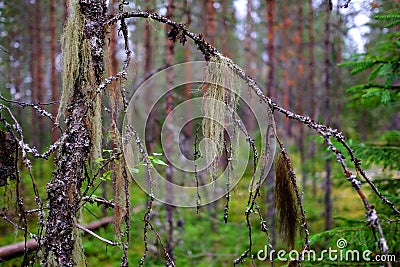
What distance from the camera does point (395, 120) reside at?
10.4m

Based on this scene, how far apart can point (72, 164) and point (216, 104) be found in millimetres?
927

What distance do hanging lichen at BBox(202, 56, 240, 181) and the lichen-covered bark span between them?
691mm

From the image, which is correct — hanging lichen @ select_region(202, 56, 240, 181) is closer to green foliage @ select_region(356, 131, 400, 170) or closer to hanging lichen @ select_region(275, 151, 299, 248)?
hanging lichen @ select_region(275, 151, 299, 248)

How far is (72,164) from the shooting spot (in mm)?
2092

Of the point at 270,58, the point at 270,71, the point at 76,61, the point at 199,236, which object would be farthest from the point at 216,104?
the point at 199,236

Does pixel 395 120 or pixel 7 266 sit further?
pixel 395 120

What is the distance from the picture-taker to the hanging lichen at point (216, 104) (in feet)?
7.11

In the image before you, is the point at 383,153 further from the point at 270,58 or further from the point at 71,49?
the point at 270,58

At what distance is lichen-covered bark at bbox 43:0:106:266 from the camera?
2.07m

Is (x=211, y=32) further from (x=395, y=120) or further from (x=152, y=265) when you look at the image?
(x=395, y=120)

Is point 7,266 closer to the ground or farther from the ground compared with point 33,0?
closer to the ground

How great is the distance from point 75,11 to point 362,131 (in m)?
10.5

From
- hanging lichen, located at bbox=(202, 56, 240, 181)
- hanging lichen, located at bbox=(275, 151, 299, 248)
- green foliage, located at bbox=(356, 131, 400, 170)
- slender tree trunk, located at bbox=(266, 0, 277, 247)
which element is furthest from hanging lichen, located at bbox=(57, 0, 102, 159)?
slender tree trunk, located at bbox=(266, 0, 277, 247)

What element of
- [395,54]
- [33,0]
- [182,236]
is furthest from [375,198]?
[33,0]
